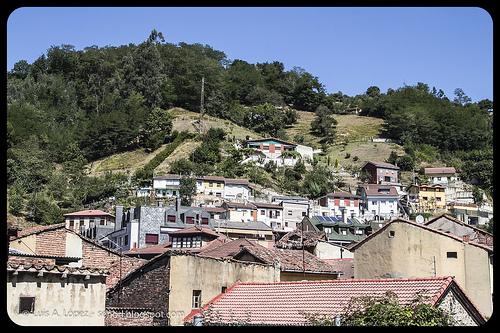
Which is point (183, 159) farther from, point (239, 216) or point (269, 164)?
point (239, 216)

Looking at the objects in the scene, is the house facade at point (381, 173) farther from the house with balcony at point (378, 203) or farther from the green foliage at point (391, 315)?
the green foliage at point (391, 315)

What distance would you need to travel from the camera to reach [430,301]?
9742 millimetres

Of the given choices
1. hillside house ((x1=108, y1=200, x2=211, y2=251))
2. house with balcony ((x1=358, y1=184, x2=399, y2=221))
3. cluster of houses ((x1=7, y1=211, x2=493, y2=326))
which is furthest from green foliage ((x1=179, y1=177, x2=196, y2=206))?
cluster of houses ((x1=7, y1=211, x2=493, y2=326))

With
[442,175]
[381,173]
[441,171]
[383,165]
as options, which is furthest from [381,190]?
[441,171]

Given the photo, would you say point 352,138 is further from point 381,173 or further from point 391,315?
point 391,315

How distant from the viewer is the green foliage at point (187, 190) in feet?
180

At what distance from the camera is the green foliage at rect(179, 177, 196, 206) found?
54809 millimetres

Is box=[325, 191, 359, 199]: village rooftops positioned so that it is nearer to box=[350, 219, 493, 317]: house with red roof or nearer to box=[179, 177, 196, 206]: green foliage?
box=[179, 177, 196, 206]: green foliage

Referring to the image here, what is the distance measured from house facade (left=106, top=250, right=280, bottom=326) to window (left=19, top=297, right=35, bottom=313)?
3768 millimetres

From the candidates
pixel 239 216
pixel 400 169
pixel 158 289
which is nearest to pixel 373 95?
pixel 400 169

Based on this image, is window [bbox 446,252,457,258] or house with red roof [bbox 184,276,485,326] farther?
window [bbox 446,252,457,258]

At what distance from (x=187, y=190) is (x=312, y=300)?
44.1 m

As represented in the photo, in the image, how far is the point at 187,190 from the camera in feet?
181
